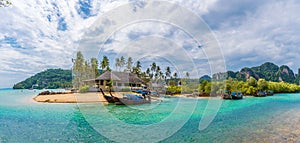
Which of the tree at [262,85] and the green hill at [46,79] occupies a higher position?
the green hill at [46,79]

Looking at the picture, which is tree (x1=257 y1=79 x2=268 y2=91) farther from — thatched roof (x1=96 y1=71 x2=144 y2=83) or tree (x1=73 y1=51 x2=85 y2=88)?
tree (x1=73 y1=51 x2=85 y2=88)

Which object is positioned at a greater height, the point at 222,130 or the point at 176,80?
the point at 176,80

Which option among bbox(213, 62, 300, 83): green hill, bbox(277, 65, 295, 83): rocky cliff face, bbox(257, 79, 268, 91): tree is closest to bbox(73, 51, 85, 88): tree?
bbox(257, 79, 268, 91): tree

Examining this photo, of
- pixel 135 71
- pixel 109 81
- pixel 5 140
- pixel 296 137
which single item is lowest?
pixel 296 137

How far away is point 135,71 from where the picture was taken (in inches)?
1917

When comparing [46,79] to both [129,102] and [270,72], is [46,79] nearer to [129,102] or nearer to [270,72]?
[129,102]

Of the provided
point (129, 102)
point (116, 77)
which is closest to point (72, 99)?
point (129, 102)

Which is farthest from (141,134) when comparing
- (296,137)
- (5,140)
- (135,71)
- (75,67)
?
(135,71)

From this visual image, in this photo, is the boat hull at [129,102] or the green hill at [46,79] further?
the green hill at [46,79]

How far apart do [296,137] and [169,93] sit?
3315 cm

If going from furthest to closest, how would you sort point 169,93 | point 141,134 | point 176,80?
point 176,80, point 169,93, point 141,134

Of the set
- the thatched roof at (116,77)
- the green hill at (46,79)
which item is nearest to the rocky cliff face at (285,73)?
the thatched roof at (116,77)

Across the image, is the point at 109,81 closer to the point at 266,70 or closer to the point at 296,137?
the point at 296,137

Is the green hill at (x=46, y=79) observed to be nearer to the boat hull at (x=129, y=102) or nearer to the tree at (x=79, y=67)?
the tree at (x=79, y=67)
